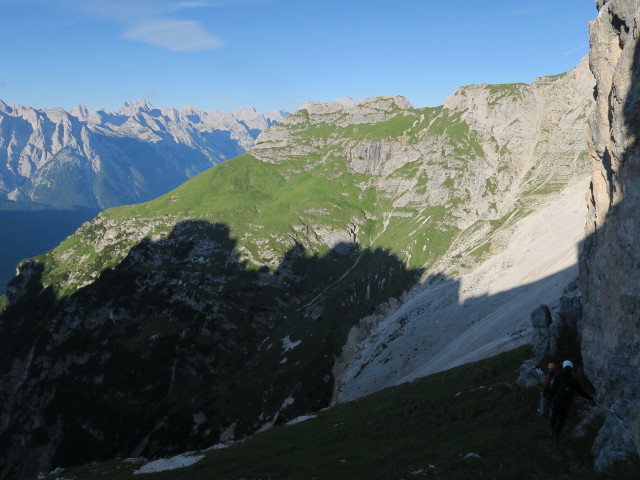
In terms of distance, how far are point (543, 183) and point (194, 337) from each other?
148m

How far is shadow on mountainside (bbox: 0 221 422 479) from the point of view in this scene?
462 feet

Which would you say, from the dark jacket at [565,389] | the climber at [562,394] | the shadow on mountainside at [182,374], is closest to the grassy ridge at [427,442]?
the climber at [562,394]

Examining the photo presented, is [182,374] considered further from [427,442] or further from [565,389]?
[565,389]

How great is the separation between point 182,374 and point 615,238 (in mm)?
162976

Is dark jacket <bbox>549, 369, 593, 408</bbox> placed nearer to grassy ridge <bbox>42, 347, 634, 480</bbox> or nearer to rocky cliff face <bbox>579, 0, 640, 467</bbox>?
rocky cliff face <bbox>579, 0, 640, 467</bbox>

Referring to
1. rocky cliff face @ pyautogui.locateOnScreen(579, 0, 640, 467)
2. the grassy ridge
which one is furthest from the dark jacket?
the grassy ridge

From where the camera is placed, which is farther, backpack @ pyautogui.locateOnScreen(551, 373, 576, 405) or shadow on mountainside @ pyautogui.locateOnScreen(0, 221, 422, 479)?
shadow on mountainside @ pyautogui.locateOnScreen(0, 221, 422, 479)

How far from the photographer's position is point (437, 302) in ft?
429

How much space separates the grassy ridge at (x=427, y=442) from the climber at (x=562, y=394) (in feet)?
3.53

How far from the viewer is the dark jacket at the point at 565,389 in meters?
24.6

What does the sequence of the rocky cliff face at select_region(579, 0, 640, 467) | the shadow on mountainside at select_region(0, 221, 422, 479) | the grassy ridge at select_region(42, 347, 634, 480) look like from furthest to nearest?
the shadow on mountainside at select_region(0, 221, 422, 479)
the grassy ridge at select_region(42, 347, 634, 480)
the rocky cliff face at select_region(579, 0, 640, 467)

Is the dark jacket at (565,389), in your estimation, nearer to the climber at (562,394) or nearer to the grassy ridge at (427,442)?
the climber at (562,394)

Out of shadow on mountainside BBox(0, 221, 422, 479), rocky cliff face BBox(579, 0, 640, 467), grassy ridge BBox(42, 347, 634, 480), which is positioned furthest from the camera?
shadow on mountainside BBox(0, 221, 422, 479)

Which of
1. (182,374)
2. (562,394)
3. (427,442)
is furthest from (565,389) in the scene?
(182,374)
